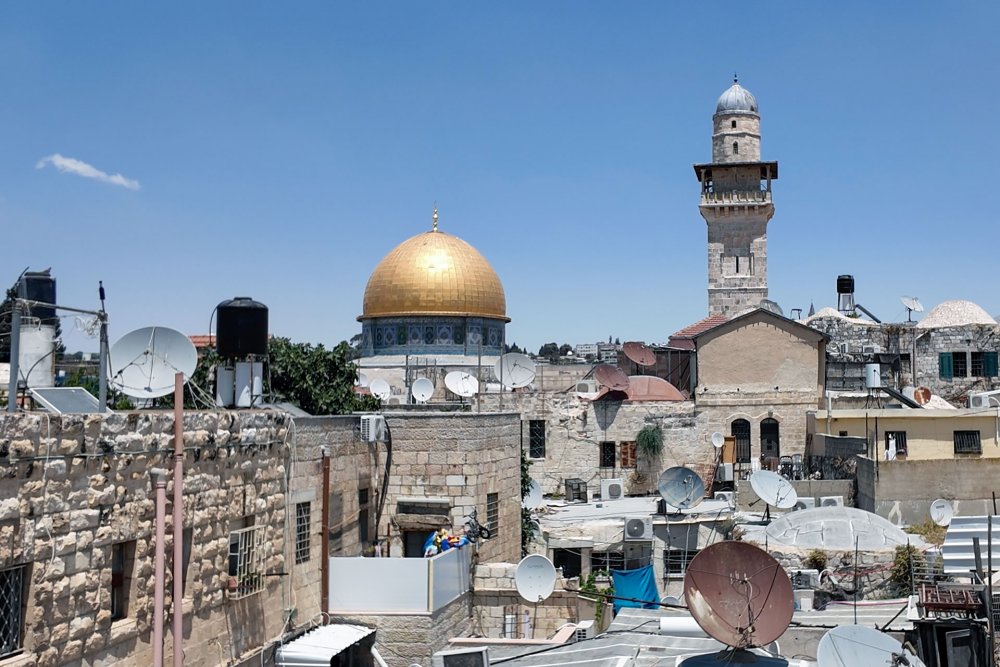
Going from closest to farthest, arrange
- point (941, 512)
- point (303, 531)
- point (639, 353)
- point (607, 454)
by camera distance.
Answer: point (303, 531) < point (941, 512) < point (607, 454) < point (639, 353)

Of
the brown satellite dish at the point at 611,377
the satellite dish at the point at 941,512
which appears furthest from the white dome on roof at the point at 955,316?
the satellite dish at the point at 941,512

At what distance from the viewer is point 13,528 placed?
770 centimetres

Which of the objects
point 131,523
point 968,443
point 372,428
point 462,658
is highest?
point 372,428

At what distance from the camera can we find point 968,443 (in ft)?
79.7

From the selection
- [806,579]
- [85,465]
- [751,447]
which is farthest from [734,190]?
[85,465]

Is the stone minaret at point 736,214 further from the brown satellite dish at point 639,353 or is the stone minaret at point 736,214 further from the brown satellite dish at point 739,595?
the brown satellite dish at point 739,595

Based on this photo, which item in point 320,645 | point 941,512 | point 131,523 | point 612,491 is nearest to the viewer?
point 131,523

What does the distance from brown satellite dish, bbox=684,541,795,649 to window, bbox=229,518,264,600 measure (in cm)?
436

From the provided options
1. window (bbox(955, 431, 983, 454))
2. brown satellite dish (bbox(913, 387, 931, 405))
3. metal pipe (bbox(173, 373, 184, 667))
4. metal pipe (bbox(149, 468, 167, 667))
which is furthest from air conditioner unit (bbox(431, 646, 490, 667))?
→ brown satellite dish (bbox(913, 387, 931, 405))

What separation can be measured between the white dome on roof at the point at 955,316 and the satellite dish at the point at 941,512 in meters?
17.5

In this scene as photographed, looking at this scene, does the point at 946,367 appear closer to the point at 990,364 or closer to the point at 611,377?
the point at 990,364

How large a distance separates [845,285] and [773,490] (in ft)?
82.0

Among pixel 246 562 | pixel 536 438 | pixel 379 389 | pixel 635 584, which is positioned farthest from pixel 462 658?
pixel 536 438

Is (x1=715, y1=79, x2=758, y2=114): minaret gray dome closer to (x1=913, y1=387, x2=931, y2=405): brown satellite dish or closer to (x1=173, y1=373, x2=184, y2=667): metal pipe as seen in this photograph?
(x1=913, y1=387, x2=931, y2=405): brown satellite dish
